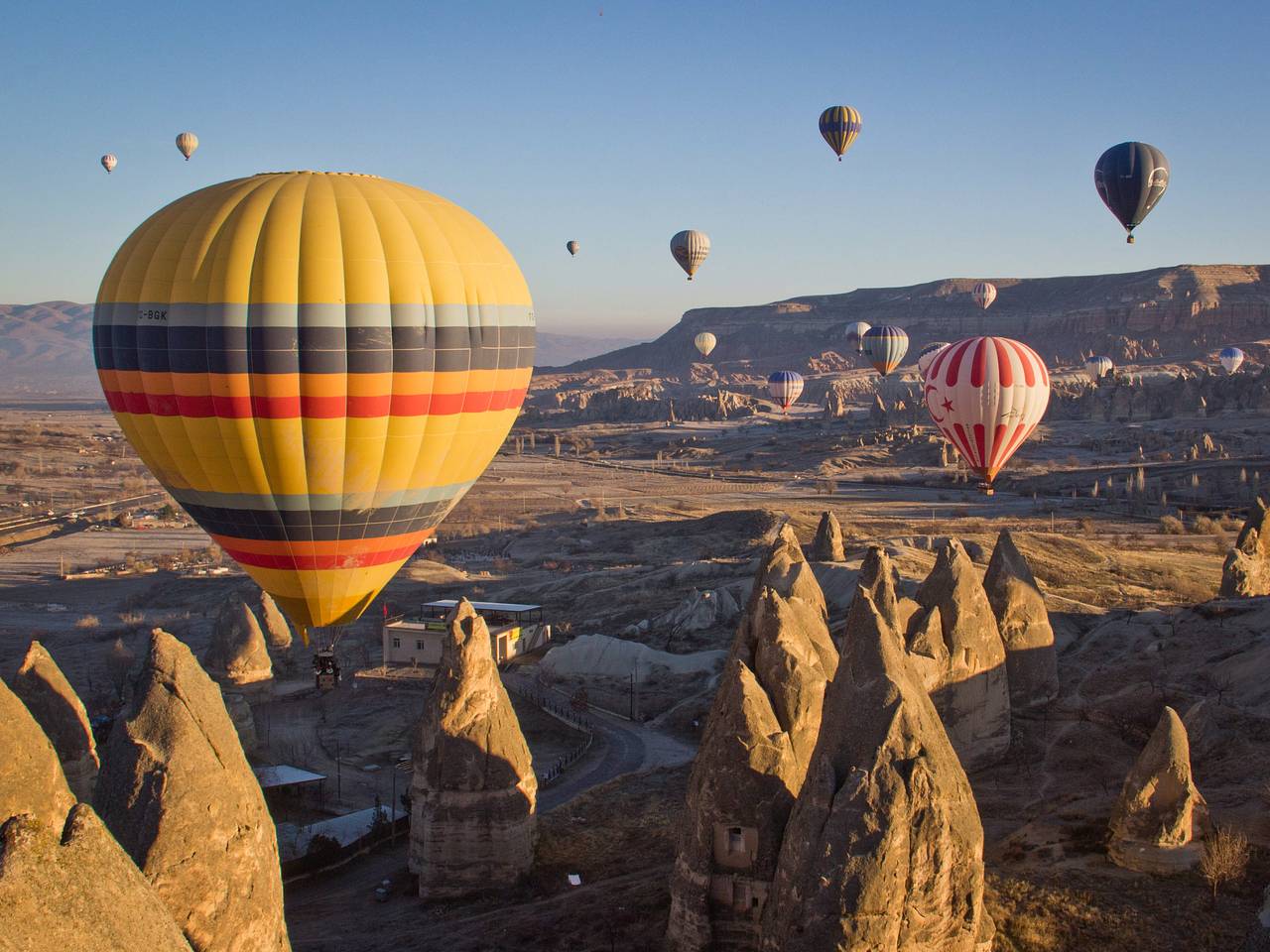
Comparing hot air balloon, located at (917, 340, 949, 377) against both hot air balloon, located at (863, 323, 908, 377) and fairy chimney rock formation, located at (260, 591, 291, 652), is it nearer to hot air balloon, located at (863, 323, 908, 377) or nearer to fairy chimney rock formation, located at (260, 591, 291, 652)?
hot air balloon, located at (863, 323, 908, 377)

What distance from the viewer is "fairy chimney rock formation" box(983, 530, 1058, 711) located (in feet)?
83.9

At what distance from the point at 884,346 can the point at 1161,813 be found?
262ft

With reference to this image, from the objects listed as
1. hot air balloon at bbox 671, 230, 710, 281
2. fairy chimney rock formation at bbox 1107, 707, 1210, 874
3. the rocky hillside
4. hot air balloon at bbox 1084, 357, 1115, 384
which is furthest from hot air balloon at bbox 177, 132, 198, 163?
the rocky hillside

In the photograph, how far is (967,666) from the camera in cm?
2292

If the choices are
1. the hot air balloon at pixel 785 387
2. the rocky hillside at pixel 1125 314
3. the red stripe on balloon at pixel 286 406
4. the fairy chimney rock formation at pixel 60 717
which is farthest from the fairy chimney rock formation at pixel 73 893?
the rocky hillside at pixel 1125 314

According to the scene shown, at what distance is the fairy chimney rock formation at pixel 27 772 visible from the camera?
12.8 metres

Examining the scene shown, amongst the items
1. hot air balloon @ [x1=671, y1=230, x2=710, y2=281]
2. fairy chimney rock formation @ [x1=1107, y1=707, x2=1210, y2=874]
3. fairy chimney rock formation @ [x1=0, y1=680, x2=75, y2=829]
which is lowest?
fairy chimney rock formation @ [x1=1107, y1=707, x2=1210, y2=874]

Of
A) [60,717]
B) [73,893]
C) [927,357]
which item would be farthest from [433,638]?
[927,357]

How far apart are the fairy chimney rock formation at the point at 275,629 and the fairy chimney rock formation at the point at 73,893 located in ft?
89.3

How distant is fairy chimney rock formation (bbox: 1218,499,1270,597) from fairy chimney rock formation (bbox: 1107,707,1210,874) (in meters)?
18.2

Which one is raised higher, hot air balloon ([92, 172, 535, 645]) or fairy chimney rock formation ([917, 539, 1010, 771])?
hot air balloon ([92, 172, 535, 645])

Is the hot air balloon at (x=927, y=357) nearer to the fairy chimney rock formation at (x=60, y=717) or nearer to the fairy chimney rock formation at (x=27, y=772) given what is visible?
the fairy chimney rock formation at (x=60, y=717)

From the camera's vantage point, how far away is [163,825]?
13094 millimetres

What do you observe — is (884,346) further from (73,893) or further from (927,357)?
(73,893)
